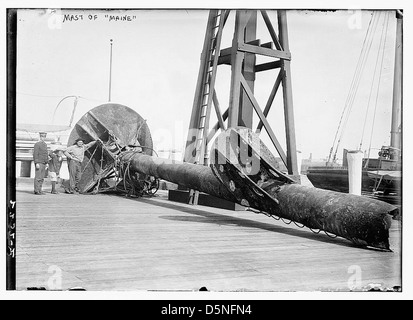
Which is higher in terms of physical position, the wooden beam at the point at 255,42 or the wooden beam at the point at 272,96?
the wooden beam at the point at 255,42

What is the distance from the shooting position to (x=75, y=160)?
9.88 m

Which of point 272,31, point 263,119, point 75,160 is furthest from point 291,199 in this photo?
point 75,160

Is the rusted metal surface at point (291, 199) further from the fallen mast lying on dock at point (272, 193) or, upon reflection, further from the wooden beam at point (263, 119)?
the wooden beam at point (263, 119)

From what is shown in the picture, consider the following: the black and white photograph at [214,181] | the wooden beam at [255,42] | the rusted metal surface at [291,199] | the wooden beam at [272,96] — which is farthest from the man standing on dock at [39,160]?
the wooden beam at [255,42]

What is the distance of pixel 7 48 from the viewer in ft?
15.8

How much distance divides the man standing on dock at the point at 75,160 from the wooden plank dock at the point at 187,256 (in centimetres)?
326

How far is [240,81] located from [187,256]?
13.1ft

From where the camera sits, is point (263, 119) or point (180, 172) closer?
point (180, 172)

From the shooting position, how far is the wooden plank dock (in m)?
3.89

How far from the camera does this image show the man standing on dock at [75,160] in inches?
385

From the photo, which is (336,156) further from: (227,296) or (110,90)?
(227,296)

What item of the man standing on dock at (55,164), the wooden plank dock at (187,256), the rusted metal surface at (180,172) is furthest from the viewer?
the man standing on dock at (55,164)

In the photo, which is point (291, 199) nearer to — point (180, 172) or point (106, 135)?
point (180, 172)

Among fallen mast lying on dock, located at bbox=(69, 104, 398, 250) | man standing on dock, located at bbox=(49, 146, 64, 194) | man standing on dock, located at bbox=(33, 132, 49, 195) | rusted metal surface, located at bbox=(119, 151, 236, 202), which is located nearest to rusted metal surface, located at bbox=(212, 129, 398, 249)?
fallen mast lying on dock, located at bbox=(69, 104, 398, 250)
